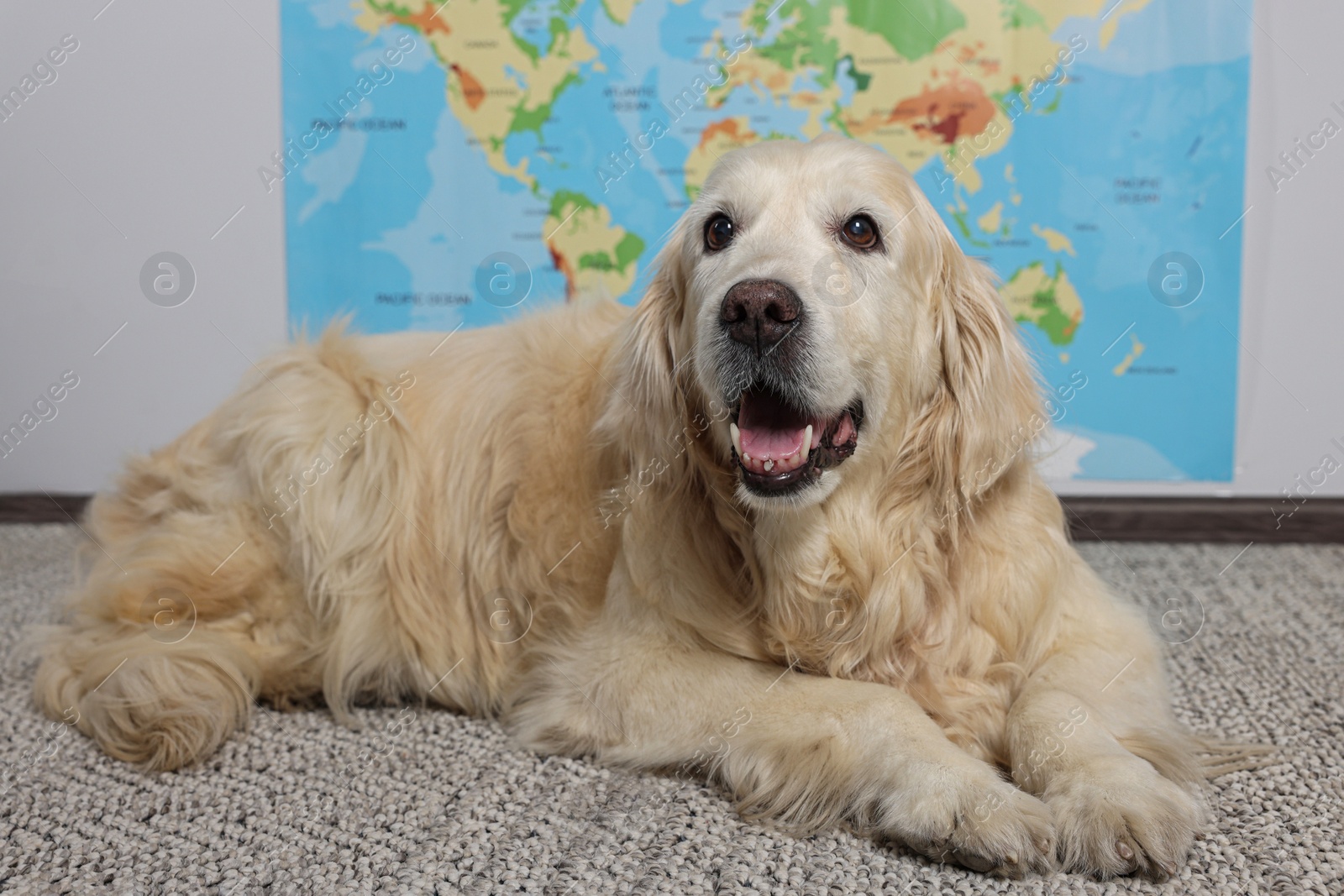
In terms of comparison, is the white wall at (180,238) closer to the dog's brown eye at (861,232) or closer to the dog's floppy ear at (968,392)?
the dog's floppy ear at (968,392)

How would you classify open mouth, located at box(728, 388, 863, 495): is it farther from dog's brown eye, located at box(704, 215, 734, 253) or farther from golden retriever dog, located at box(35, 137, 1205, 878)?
dog's brown eye, located at box(704, 215, 734, 253)

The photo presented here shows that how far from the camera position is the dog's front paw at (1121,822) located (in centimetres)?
143

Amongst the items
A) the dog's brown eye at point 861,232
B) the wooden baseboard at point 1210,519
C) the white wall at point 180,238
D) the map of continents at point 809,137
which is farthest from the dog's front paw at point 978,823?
the white wall at point 180,238

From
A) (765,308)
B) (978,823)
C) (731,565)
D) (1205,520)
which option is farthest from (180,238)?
(1205,520)

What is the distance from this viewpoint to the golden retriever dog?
162 centimetres

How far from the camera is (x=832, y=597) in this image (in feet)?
5.89

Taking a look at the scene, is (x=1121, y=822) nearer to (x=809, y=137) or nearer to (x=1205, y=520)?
(x=1205, y=520)

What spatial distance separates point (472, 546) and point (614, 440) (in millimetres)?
520

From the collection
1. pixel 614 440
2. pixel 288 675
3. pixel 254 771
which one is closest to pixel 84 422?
pixel 288 675

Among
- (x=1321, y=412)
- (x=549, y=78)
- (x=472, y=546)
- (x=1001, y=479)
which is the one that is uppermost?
(x=549, y=78)

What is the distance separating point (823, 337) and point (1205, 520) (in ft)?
8.40

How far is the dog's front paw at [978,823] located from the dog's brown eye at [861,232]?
905mm

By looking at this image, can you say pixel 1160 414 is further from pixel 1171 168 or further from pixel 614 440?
pixel 614 440

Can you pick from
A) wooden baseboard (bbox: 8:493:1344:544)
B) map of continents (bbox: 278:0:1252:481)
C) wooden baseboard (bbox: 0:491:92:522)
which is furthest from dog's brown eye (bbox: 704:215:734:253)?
wooden baseboard (bbox: 0:491:92:522)
